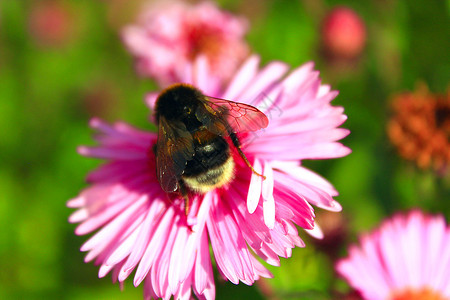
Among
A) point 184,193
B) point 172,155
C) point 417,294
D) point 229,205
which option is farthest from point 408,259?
point 172,155

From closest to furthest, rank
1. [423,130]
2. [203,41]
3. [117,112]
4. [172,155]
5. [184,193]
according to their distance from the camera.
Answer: [172,155], [184,193], [423,130], [203,41], [117,112]

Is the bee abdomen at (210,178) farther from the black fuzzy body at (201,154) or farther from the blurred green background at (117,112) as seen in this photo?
the blurred green background at (117,112)

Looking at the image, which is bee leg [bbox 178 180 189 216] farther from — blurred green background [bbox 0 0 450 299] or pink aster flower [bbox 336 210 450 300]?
pink aster flower [bbox 336 210 450 300]

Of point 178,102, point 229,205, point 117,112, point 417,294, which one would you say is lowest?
point 417,294

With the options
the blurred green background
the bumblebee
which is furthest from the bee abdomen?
the blurred green background

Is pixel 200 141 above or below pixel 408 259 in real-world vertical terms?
above

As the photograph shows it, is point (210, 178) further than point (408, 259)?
No

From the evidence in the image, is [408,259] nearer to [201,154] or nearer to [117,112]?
[201,154]
